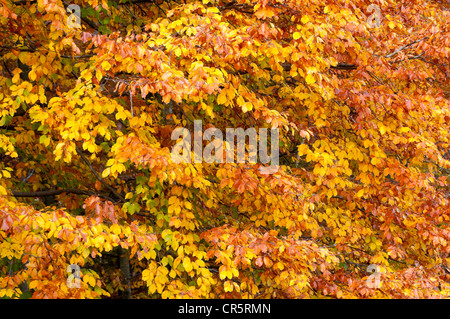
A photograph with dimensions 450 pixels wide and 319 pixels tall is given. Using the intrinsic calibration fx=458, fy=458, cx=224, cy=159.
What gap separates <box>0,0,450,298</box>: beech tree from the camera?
4.11 m

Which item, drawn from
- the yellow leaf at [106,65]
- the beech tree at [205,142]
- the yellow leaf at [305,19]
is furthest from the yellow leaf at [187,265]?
the yellow leaf at [305,19]

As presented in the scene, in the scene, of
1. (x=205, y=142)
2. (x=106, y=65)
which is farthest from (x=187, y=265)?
(x=106, y=65)

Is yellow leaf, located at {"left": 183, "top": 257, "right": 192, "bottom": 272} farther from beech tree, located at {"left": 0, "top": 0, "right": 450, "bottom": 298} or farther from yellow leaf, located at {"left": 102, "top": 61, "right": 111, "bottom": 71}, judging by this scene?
yellow leaf, located at {"left": 102, "top": 61, "right": 111, "bottom": 71}

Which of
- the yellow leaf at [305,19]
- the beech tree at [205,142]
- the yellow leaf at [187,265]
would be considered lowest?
the yellow leaf at [187,265]

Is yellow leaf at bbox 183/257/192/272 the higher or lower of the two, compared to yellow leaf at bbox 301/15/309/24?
lower

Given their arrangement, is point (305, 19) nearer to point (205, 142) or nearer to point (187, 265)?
point (205, 142)

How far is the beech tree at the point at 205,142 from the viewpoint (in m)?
4.11

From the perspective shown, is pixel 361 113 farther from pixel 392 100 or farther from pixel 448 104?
pixel 448 104

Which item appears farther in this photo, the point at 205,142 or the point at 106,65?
the point at 205,142

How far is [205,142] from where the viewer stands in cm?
563

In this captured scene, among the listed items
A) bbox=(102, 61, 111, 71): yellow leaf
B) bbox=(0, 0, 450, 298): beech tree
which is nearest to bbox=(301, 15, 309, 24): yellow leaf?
bbox=(0, 0, 450, 298): beech tree

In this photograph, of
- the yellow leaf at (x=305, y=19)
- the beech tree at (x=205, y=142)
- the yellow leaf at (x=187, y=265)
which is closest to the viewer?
the beech tree at (x=205, y=142)

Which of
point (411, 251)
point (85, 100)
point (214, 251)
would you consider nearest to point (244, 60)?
point (85, 100)

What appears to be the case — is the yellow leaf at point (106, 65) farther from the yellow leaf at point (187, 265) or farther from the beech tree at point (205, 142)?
the yellow leaf at point (187, 265)
